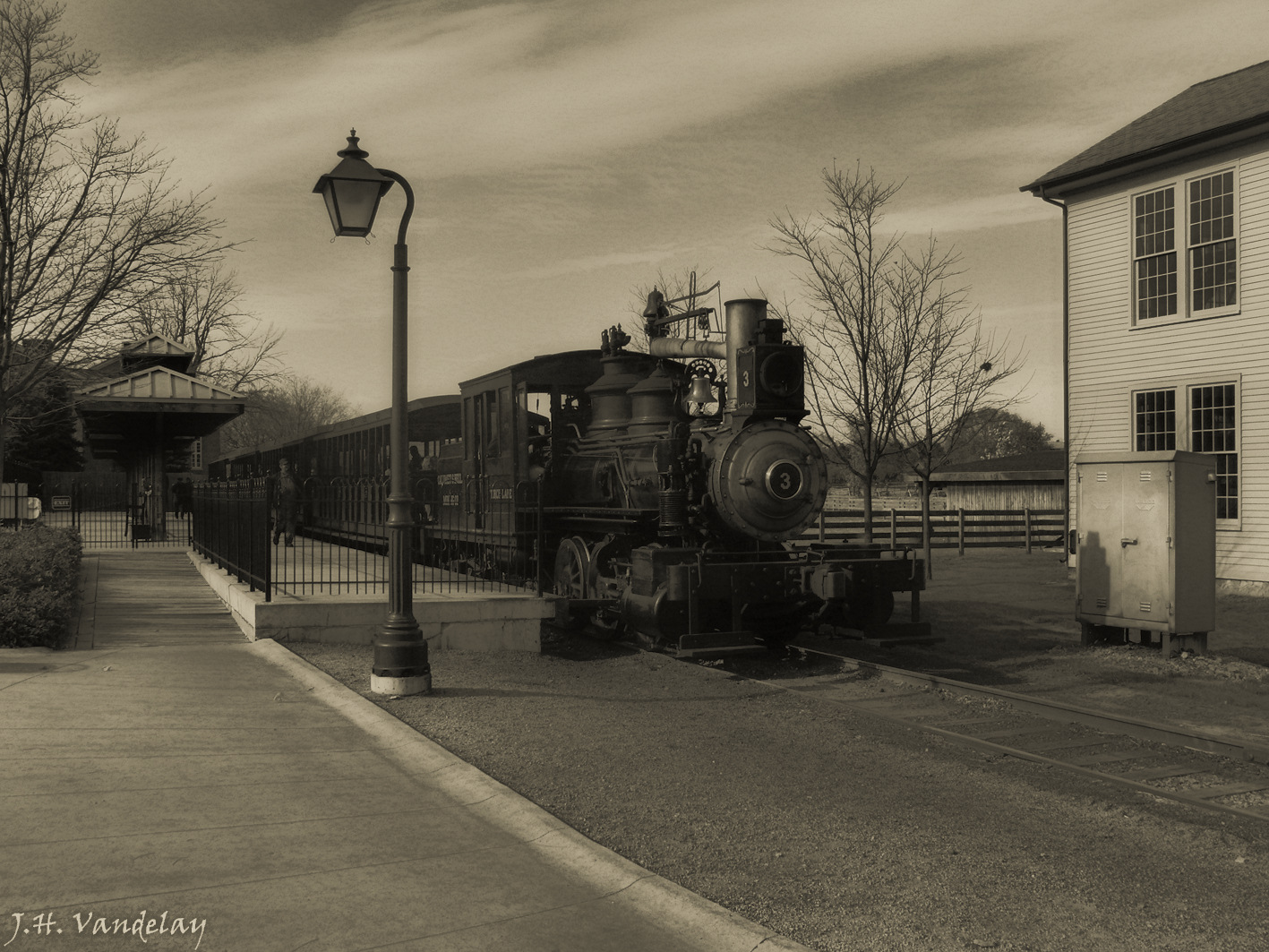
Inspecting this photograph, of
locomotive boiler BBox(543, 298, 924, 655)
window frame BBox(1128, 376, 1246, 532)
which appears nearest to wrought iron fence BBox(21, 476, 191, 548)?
locomotive boiler BBox(543, 298, 924, 655)

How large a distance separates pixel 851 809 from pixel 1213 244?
15.1m

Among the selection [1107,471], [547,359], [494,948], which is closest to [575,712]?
[494,948]

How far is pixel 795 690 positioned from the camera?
9.00 meters

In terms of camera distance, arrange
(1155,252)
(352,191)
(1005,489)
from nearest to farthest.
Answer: (352,191)
(1155,252)
(1005,489)

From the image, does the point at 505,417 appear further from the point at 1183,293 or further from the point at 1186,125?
the point at 1186,125

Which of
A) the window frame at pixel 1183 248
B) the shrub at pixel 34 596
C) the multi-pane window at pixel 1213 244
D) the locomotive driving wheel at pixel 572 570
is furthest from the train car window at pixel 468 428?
the multi-pane window at pixel 1213 244

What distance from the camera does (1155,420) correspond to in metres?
18.1

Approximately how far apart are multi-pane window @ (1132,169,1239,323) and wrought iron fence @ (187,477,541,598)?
38.0 ft

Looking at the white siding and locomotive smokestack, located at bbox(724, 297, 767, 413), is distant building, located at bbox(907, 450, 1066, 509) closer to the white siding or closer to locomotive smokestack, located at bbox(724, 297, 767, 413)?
the white siding

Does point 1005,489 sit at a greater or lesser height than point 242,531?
greater

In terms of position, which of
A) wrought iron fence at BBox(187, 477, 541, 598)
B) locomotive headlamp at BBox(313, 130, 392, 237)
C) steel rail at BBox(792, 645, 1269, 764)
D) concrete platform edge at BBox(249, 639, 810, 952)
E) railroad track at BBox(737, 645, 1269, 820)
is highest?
locomotive headlamp at BBox(313, 130, 392, 237)

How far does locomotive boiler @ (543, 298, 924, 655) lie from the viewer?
1008 cm

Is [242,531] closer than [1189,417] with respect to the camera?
Yes

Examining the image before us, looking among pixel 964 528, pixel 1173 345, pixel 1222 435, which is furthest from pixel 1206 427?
pixel 964 528
